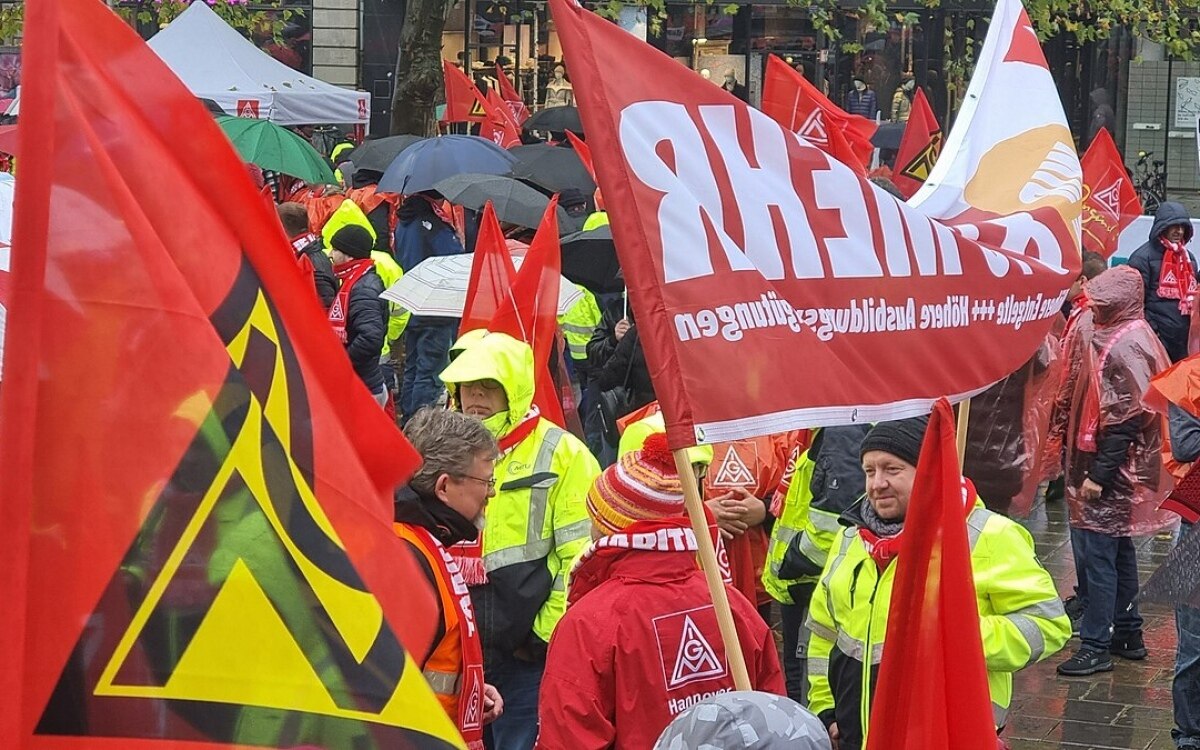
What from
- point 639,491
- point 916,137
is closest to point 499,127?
point 916,137

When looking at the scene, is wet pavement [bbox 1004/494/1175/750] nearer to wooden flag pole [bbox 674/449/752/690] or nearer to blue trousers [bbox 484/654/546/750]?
blue trousers [bbox 484/654/546/750]

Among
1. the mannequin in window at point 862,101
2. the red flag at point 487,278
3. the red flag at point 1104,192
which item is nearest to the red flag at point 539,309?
the red flag at point 487,278

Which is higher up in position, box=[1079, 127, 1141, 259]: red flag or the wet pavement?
box=[1079, 127, 1141, 259]: red flag

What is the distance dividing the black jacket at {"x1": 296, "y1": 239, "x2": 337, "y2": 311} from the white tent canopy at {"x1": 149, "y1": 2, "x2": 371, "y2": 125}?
9.02 meters

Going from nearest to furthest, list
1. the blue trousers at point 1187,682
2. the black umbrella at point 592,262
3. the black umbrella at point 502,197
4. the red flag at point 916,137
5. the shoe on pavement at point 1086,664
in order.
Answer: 1. the blue trousers at point 1187,682
2. the shoe on pavement at point 1086,664
3. the black umbrella at point 592,262
4. the black umbrella at point 502,197
5. the red flag at point 916,137

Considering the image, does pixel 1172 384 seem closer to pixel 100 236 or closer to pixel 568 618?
pixel 568 618

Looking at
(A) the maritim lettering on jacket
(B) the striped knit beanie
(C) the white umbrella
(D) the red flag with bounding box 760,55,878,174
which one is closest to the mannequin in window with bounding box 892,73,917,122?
(D) the red flag with bounding box 760,55,878,174

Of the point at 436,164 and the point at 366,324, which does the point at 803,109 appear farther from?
the point at 366,324

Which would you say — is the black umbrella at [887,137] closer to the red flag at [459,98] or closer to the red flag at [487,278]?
the red flag at [459,98]

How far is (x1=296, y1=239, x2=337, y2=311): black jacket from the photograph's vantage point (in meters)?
9.45

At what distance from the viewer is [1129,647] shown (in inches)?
329

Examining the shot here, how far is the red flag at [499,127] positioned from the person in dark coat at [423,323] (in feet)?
15.4

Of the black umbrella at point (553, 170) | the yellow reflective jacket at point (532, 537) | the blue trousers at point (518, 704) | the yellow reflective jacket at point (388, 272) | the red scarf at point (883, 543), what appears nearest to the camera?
the red scarf at point (883, 543)

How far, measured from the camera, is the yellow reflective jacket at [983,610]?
4.41 m
